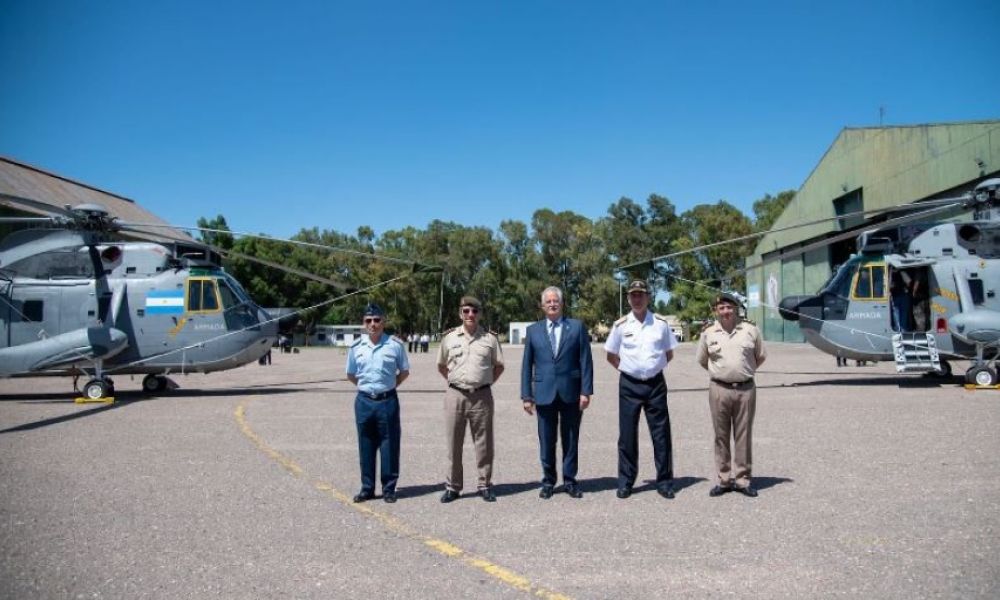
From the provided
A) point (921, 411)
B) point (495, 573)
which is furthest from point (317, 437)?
point (921, 411)

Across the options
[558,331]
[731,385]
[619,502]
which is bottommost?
[619,502]

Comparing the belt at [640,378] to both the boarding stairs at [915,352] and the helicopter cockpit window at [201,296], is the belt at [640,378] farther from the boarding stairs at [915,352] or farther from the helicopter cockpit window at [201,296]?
the helicopter cockpit window at [201,296]

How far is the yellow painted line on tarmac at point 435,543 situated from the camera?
3770 mm

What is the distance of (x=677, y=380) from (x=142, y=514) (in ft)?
46.1

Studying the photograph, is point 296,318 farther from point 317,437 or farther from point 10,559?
point 10,559

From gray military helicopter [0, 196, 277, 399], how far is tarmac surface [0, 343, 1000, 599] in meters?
4.79

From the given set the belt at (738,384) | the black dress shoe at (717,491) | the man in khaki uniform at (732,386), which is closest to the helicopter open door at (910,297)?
the man in khaki uniform at (732,386)

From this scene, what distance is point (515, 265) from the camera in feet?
237

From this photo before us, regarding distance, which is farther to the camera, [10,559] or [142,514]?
[142,514]

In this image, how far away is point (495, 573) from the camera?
13.1 feet

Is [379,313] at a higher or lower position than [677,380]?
higher

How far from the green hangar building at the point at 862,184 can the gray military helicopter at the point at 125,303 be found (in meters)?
12.3

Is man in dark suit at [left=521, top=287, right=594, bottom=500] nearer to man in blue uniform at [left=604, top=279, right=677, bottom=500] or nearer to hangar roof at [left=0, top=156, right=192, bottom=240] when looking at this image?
man in blue uniform at [left=604, top=279, right=677, bottom=500]

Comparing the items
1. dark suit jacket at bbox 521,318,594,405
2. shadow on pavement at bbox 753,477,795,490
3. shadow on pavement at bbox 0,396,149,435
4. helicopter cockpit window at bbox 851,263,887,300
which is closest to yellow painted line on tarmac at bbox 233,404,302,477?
dark suit jacket at bbox 521,318,594,405
